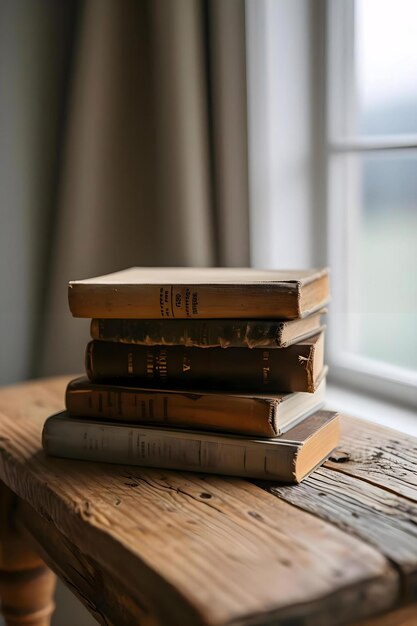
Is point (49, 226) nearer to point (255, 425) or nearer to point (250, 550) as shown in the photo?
point (255, 425)

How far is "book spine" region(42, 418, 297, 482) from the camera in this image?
0.81 metres

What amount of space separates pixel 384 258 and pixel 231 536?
710mm

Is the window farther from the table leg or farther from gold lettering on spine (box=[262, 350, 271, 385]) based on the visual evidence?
the table leg

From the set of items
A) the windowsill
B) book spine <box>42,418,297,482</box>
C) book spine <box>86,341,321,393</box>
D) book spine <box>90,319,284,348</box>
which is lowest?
the windowsill

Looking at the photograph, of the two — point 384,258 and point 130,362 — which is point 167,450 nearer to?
point 130,362

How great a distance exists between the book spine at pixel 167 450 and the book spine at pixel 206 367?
60 millimetres

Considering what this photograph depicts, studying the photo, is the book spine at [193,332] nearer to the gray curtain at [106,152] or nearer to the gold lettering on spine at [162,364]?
the gold lettering on spine at [162,364]

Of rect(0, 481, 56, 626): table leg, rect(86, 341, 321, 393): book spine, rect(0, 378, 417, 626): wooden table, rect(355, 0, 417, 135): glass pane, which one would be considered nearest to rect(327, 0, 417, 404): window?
rect(355, 0, 417, 135): glass pane

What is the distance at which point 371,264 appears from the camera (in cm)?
130

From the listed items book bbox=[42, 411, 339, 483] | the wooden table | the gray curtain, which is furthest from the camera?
the gray curtain

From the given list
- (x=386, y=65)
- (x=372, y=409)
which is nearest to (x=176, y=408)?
(x=372, y=409)

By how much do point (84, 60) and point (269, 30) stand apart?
1.05ft

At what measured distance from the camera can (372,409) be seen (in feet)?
3.86

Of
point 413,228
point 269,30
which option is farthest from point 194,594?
point 269,30
